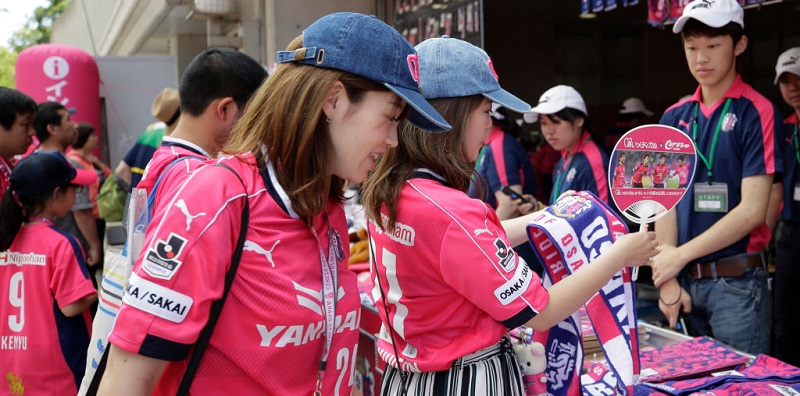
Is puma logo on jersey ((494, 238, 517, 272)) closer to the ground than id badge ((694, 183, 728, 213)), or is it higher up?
higher up

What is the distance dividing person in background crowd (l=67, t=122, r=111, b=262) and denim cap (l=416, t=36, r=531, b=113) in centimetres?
488

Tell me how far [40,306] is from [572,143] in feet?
9.73

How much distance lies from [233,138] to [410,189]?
19.4 inches

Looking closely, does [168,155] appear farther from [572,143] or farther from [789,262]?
[789,262]

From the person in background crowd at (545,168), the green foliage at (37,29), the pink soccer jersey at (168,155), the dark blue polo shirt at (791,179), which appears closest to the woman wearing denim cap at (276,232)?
the pink soccer jersey at (168,155)

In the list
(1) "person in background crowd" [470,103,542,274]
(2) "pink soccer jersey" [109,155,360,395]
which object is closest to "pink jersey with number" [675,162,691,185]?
(2) "pink soccer jersey" [109,155,360,395]

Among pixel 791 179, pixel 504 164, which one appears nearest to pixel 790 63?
pixel 791 179

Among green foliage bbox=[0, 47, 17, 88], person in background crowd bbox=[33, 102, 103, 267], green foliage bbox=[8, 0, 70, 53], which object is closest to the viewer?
person in background crowd bbox=[33, 102, 103, 267]

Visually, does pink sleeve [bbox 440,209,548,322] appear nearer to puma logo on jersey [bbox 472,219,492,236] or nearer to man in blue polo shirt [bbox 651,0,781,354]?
puma logo on jersey [bbox 472,219,492,236]

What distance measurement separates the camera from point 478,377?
1.82 m

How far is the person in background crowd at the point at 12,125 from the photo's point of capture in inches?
141

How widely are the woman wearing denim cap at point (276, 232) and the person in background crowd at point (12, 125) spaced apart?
8.92 ft

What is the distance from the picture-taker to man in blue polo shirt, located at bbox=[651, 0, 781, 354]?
2738mm

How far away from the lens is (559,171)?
14.7 ft
